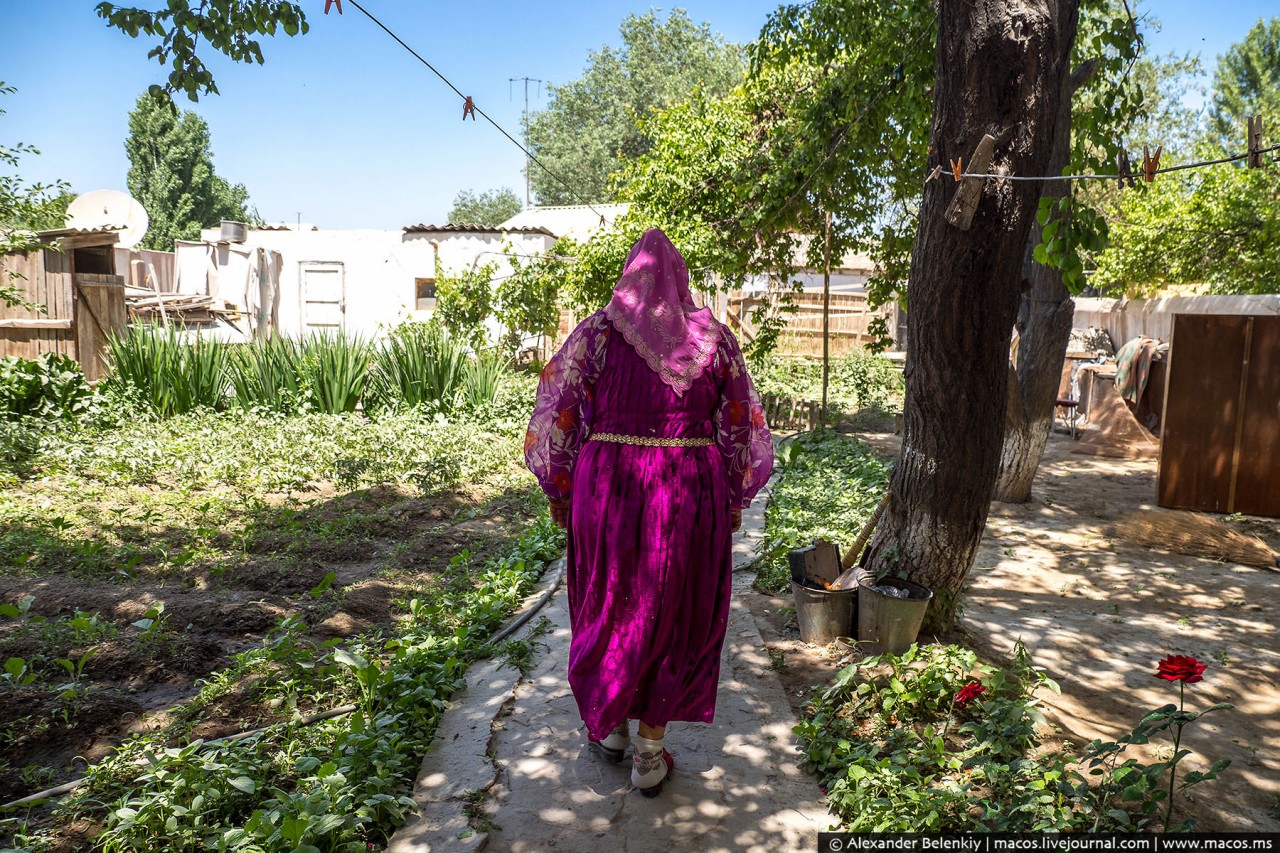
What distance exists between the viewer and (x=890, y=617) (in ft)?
12.4

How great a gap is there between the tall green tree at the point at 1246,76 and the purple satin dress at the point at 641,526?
118 ft

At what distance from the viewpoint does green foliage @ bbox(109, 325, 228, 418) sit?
930 centimetres

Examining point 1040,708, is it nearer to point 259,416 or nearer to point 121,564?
point 121,564

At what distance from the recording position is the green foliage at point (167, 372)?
30.5ft

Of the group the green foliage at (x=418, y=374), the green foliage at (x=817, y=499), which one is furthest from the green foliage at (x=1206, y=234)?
the green foliage at (x=418, y=374)

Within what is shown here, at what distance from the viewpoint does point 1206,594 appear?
5.21 metres

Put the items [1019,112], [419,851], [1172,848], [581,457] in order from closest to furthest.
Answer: [1172,848] → [419,851] → [581,457] → [1019,112]

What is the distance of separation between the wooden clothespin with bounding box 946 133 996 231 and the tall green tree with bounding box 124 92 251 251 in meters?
33.9

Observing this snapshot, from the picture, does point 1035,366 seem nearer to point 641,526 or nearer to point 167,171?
point 641,526

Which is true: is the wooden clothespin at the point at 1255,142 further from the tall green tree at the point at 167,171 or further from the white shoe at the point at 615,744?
the tall green tree at the point at 167,171

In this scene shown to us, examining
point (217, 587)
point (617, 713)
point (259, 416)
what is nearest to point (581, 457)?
point (617, 713)

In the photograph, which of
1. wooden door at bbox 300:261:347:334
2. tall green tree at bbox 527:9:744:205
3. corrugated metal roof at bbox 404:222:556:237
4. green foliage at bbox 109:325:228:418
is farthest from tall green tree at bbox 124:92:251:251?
green foliage at bbox 109:325:228:418

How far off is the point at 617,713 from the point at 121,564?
3.53 meters

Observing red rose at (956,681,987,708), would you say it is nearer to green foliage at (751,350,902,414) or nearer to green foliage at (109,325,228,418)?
green foliage at (109,325,228,418)
